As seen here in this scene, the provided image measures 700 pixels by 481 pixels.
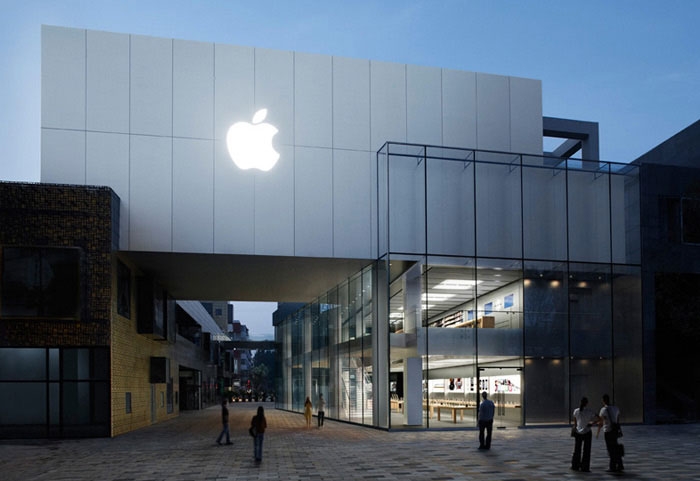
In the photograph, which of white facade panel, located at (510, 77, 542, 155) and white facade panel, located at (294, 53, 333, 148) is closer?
white facade panel, located at (294, 53, 333, 148)

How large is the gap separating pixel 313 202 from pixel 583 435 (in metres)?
13.5

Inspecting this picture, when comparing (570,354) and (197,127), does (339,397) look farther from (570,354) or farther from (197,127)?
(197,127)

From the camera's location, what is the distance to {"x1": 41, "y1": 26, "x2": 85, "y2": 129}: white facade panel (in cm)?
2300

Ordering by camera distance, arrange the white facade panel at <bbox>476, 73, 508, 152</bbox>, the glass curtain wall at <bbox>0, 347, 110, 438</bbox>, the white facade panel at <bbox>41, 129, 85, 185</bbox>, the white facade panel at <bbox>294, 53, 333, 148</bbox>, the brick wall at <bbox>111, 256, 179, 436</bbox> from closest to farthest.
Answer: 1. the glass curtain wall at <bbox>0, 347, 110, 438</bbox>
2. the white facade panel at <bbox>41, 129, 85, 185</bbox>
3. the brick wall at <bbox>111, 256, 179, 436</bbox>
4. the white facade panel at <bbox>294, 53, 333, 148</bbox>
5. the white facade panel at <bbox>476, 73, 508, 152</bbox>

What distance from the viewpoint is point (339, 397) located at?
30188 mm

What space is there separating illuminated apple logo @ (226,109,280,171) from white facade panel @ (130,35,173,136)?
7.23 ft

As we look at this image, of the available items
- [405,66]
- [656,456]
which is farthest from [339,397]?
[656,456]

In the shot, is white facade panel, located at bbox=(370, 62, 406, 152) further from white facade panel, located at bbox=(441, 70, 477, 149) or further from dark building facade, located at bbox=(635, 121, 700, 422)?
dark building facade, located at bbox=(635, 121, 700, 422)

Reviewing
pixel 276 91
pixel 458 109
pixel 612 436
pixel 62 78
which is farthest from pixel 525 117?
pixel 62 78

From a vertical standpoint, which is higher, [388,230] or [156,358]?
[388,230]

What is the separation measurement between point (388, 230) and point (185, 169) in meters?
7.38

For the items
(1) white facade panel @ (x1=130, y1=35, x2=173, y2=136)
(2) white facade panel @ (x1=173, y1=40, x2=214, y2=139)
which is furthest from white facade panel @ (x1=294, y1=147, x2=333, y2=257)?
(1) white facade panel @ (x1=130, y1=35, x2=173, y2=136)

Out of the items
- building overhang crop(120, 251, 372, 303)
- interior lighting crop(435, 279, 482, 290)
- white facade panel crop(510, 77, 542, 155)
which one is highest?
white facade panel crop(510, 77, 542, 155)

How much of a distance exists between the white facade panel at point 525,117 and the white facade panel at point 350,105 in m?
5.97
